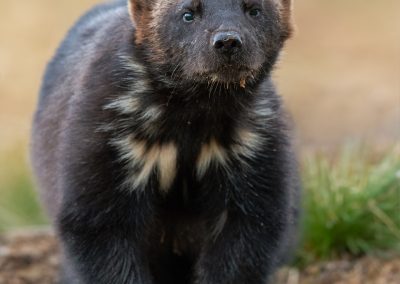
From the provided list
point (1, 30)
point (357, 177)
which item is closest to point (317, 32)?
point (1, 30)

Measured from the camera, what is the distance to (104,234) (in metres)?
6.71

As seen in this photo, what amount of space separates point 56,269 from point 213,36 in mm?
3408

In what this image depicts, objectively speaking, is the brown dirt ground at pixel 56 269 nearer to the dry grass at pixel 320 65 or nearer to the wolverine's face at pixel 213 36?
the wolverine's face at pixel 213 36

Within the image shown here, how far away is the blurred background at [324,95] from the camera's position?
8960 mm

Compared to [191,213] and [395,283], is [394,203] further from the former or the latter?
[191,213]

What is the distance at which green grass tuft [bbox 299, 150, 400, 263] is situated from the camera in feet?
28.3

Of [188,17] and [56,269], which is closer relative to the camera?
[188,17]

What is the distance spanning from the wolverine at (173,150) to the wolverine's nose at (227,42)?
191mm

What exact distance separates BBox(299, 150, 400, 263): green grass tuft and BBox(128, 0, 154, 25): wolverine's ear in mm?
2552

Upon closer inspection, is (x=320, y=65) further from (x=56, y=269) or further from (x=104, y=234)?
(x=104, y=234)

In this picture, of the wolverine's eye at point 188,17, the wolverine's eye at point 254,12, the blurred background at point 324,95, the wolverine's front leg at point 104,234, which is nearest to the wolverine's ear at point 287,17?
the wolverine's eye at point 254,12

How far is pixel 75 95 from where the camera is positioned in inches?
275

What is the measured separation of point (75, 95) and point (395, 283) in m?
2.83

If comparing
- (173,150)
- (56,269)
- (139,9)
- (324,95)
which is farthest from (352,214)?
(324,95)
